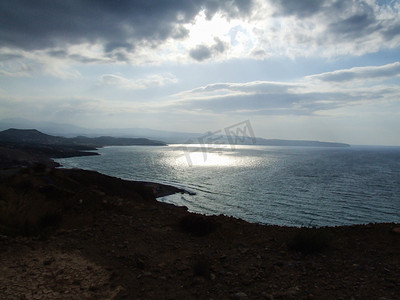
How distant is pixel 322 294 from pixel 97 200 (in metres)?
9.83

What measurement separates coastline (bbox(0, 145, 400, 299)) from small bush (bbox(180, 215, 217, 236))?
0.04 m

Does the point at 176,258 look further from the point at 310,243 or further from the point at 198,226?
the point at 310,243

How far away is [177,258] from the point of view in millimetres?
7254

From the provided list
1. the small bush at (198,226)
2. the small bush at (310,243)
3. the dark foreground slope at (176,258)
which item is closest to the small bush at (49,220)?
the dark foreground slope at (176,258)

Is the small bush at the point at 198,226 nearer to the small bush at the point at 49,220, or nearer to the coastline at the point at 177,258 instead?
the coastline at the point at 177,258

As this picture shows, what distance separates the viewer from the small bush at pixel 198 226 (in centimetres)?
945

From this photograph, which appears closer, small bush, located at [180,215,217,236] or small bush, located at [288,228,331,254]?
small bush, located at [288,228,331,254]

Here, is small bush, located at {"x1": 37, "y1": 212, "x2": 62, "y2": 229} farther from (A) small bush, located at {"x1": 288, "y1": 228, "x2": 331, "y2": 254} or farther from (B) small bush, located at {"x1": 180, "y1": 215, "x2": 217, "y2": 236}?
(A) small bush, located at {"x1": 288, "y1": 228, "x2": 331, "y2": 254}

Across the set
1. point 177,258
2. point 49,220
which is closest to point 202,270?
point 177,258

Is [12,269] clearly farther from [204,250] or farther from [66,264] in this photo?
[204,250]

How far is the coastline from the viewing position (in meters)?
5.51

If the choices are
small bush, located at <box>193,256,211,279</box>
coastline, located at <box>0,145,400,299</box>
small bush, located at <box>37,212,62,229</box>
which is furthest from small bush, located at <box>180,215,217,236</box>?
small bush, located at <box>37,212,62,229</box>

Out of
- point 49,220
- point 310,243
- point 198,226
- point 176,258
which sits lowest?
point 176,258

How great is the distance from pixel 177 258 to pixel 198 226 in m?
2.42
